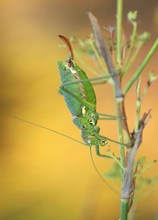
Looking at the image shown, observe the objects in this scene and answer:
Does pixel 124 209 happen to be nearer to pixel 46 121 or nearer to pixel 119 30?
pixel 119 30

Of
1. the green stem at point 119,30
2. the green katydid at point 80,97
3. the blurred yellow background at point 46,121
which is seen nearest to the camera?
the green stem at point 119,30

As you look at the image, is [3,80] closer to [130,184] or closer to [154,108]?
[154,108]

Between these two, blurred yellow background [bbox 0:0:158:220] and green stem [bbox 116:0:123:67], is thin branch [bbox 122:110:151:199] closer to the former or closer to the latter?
green stem [bbox 116:0:123:67]

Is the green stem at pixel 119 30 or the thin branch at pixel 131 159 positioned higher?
the green stem at pixel 119 30

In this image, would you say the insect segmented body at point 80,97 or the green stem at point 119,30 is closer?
the green stem at point 119,30

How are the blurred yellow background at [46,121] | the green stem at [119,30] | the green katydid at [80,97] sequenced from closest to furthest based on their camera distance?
the green stem at [119,30] → the green katydid at [80,97] → the blurred yellow background at [46,121]

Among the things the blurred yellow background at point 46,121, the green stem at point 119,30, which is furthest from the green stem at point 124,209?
the blurred yellow background at point 46,121

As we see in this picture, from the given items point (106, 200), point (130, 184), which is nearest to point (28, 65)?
point (106, 200)

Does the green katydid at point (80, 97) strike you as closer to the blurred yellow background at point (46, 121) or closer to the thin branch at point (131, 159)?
the thin branch at point (131, 159)
